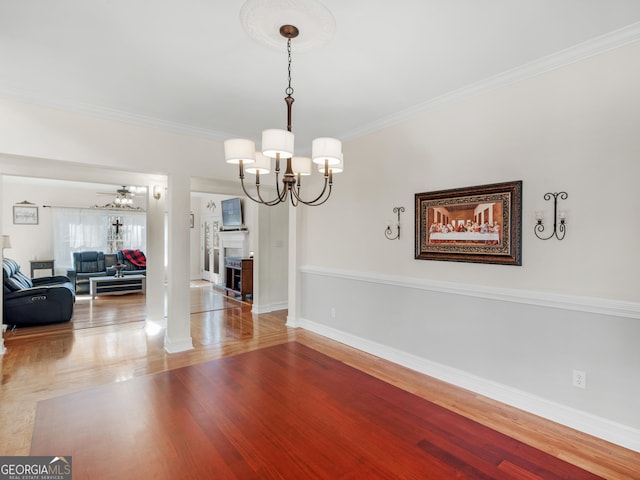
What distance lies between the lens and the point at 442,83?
266 centimetres

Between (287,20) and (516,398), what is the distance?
292 cm

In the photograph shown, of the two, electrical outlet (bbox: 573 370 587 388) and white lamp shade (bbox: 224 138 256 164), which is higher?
white lamp shade (bbox: 224 138 256 164)

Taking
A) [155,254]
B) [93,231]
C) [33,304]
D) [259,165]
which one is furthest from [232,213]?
[259,165]

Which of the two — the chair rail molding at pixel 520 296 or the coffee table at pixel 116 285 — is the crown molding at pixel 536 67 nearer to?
the chair rail molding at pixel 520 296

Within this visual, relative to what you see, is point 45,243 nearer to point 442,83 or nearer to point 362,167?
point 362,167

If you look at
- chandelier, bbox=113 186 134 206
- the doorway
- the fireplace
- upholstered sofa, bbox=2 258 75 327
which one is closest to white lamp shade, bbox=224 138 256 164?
upholstered sofa, bbox=2 258 75 327

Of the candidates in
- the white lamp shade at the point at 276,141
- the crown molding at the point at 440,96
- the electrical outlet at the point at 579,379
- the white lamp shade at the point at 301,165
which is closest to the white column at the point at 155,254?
the crown molding at the point at 440,96

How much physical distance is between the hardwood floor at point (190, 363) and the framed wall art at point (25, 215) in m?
3.29

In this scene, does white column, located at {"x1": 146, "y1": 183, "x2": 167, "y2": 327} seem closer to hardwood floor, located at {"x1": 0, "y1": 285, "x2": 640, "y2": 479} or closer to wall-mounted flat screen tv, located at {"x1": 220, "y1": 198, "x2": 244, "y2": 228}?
hardwood floor, located at {"x1": 0, "y1": 285, "x2": 640, "y2": 479}

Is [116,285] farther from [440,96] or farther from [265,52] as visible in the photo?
[440,96]

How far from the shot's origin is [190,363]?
3240 mm

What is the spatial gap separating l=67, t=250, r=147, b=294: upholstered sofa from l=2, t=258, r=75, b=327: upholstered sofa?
2.22 m

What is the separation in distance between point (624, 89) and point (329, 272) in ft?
9.91

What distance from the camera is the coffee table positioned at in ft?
21.4
